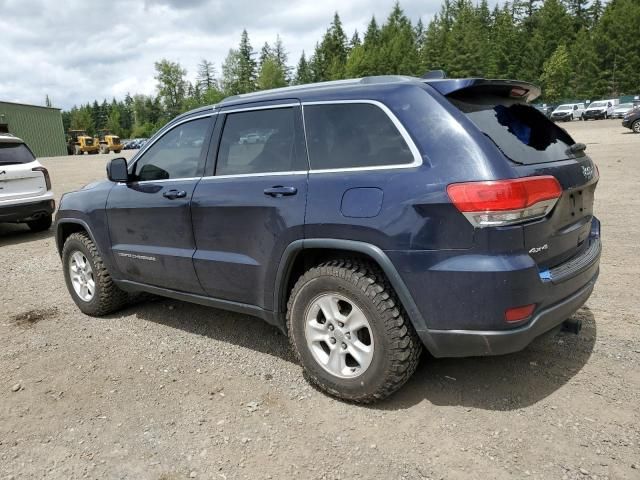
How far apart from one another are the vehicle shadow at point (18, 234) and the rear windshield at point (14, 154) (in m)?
1.35

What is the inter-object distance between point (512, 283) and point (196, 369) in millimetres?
2309

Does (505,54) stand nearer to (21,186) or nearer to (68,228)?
(21,186)

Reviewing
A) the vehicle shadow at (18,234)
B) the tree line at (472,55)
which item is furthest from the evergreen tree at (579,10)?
the vehicle shadow at (18,234)

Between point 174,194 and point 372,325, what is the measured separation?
1882 millimetres

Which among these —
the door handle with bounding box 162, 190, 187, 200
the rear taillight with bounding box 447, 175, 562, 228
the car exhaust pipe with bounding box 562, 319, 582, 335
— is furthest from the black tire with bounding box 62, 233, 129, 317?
the car exhaust pipe with bounding box 562, 319, 582, 335

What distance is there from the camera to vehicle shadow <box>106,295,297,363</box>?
402cm

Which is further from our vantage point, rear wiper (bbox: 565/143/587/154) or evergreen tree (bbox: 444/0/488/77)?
evergreen tree (bbox: 444/0/488/77)

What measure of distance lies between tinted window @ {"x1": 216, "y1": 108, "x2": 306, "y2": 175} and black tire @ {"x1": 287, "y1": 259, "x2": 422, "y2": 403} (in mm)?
723

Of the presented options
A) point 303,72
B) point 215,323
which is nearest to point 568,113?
point 215,323

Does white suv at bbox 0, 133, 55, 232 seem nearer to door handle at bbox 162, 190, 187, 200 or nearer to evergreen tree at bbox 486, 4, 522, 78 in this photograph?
door handle at bbox 162, 190, 187, 200

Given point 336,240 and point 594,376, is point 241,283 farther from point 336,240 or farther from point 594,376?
point 594,376

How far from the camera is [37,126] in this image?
51031 mm

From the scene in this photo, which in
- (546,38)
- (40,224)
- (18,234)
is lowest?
(18,234)

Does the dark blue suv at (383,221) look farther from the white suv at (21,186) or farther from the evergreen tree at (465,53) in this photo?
the evergreen tree at (465,53)
